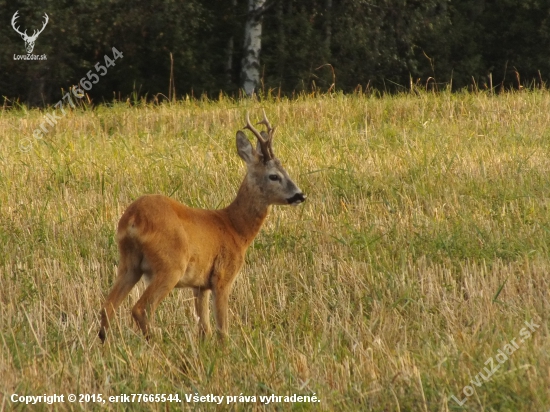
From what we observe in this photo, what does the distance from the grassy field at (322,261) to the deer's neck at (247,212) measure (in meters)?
0.43

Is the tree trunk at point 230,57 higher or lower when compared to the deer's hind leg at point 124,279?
higher

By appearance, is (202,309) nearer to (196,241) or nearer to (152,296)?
(196,241)

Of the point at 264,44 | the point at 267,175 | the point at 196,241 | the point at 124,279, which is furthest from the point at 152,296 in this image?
the point at 264,44

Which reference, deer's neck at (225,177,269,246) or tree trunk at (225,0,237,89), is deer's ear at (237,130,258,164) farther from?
tree trunk at (225,0,237,89)

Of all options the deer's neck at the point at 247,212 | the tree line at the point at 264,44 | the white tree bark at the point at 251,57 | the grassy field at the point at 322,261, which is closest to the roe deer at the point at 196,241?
the deer's neck at the point at 247,212

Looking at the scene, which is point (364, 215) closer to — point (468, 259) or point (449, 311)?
point (468, 259)

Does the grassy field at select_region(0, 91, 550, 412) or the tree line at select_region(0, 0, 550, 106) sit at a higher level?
the tree line at select_region(0, 0, 550, 106)

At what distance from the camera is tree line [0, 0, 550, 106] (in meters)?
21.4

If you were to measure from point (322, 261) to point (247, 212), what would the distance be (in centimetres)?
82

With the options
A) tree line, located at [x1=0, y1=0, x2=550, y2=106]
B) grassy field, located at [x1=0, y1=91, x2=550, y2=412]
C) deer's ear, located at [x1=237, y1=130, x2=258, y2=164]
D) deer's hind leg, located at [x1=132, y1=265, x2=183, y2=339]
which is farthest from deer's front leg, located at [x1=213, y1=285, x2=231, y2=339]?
tree line, located at [x1=0, y1=0, x2=550, y2=106]

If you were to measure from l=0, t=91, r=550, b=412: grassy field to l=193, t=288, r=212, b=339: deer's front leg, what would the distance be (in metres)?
0.12

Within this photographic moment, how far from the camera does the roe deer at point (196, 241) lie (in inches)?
221

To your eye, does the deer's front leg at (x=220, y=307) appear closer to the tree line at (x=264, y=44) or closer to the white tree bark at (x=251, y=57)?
the tree line at (x=264, y=44)

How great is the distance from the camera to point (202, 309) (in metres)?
6.12
